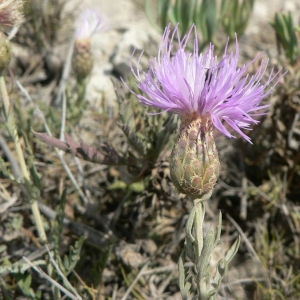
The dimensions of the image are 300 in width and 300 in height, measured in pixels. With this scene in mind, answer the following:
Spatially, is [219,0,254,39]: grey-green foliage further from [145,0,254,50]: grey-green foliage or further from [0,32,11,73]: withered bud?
[0,32,11,73]: withered bud

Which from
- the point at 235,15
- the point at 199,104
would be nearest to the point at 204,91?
the point at 199,104

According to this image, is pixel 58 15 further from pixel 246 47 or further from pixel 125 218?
pixel 125 218

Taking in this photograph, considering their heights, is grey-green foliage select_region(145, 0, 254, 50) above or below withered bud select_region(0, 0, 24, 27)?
below

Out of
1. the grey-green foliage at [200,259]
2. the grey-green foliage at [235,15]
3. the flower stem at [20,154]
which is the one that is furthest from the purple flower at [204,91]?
the grey-green foliage at [235,15]

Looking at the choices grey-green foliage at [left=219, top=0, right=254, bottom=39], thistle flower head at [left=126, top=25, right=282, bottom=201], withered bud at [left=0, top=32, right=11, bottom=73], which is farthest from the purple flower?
grey-green foliage at [left=219, top=0, right=254, bottom=39]

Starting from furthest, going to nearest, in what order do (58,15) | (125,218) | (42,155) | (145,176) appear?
(58,15), (42,155), (125,218), (145,176)

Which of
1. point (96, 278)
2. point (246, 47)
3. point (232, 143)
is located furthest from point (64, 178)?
point (246, 47)
